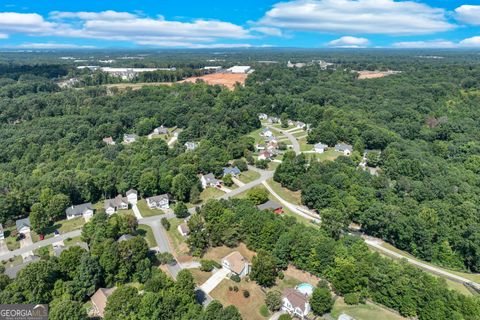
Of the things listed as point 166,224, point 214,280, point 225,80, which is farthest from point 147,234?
point 225,80

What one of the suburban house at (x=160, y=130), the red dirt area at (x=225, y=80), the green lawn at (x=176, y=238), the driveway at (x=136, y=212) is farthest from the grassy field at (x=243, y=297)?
the red dirt area at (x=225, y=80)

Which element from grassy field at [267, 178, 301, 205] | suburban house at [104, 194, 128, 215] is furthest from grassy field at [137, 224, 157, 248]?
grassy field at [267, 178, 301, 205]

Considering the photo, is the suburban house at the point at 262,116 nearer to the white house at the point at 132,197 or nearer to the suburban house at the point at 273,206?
the suburban house at the point at 273,206

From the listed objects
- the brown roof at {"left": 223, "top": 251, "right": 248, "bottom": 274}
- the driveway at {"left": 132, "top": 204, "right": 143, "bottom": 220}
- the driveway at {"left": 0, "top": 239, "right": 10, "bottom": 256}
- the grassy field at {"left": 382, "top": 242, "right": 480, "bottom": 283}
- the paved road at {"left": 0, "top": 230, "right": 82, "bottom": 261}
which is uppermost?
the brown roof at {"left": 223, "top": 251, "right": 248, "bottom": 274}

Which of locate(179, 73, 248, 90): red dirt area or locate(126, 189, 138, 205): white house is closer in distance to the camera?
locate(126, 189, 138, 205): white house

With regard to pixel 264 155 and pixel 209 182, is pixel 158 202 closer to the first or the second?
pixel 209 182

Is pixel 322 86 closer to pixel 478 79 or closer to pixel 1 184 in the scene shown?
pixel 478 79

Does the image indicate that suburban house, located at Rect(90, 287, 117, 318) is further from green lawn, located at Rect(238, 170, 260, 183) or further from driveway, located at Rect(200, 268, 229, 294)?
green lawn, located at Rect(238, 170, 260, 183)
